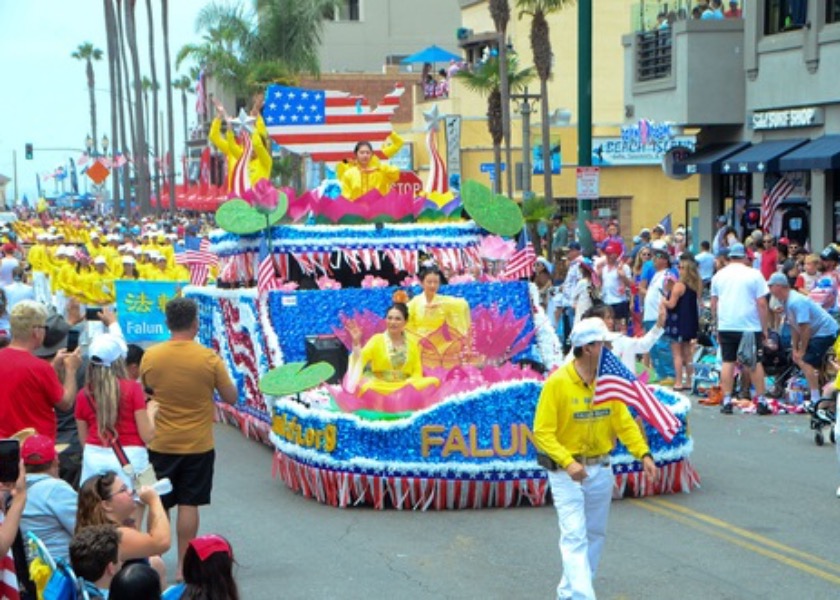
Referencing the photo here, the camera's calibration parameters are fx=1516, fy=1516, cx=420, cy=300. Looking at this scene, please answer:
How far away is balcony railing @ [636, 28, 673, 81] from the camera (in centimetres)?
3044

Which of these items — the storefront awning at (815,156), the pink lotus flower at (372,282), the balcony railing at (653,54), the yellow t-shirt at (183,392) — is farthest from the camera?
the balcony railing at (653,54)

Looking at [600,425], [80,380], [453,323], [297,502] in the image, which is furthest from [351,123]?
[600,425]

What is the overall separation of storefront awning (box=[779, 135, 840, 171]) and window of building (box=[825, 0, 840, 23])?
1.96 meters

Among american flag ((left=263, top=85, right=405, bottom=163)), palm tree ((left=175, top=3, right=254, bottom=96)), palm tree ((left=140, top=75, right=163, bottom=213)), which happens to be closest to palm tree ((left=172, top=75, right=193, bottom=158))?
palm tree ((left=140, top=75, right=163, bottom=213))

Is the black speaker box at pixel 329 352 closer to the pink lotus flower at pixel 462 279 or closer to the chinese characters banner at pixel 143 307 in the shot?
the pink lotus flower at pixel 462 279

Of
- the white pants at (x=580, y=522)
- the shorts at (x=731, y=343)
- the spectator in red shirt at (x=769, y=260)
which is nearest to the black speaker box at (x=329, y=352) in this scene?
the shorts at (x=731, y=343)

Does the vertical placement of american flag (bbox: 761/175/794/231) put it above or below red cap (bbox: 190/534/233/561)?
above

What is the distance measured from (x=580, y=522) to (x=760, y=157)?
68.2 ft

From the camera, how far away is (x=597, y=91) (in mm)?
50031

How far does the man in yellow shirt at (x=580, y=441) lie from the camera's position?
7.89 metres

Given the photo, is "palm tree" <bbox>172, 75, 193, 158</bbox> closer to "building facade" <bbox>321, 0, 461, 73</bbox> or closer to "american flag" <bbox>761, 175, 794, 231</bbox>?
"building facade" <bbox>321, 0, 461, 73</bbox>

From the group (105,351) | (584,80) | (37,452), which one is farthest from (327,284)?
(584,80)

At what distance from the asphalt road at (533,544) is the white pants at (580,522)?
805mm

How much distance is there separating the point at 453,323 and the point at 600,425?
5.34m
